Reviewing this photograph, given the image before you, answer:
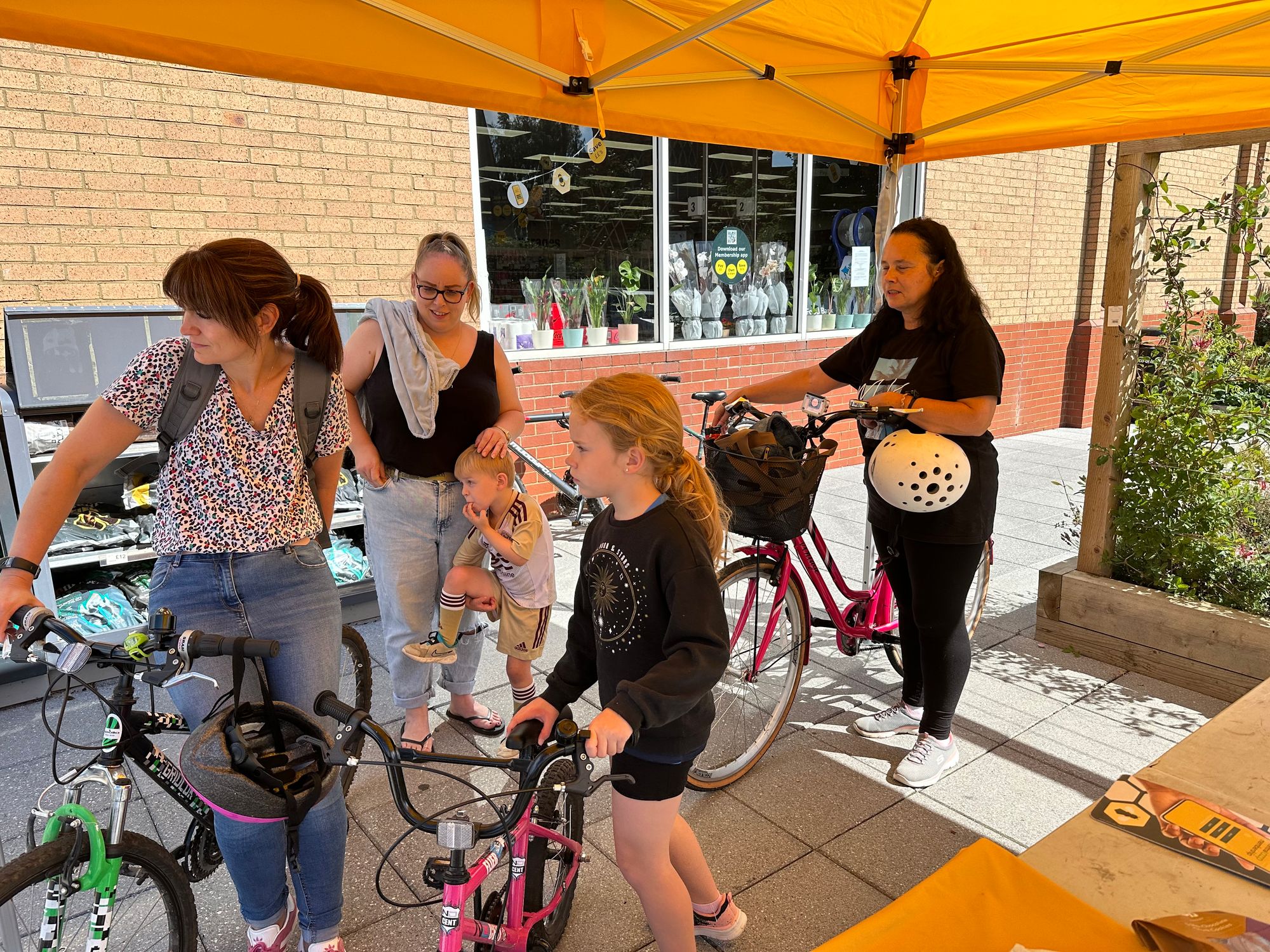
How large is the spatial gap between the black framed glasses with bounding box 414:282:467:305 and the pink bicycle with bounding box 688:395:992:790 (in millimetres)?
1065

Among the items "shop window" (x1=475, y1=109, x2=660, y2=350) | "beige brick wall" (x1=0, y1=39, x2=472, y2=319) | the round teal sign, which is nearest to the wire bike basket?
"beige brick wall" (x1=0, y1=39, x2=472, y2=319)

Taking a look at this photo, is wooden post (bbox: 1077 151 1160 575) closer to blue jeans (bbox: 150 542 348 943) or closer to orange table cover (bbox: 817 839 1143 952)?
orange table cover (bbox: 817 839 1143 952)

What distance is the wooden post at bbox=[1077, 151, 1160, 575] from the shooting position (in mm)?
3982

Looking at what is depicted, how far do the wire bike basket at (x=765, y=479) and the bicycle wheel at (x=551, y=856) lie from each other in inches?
41.0

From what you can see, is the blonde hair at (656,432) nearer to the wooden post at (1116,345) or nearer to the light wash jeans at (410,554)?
the light wash jeans at (410,554)

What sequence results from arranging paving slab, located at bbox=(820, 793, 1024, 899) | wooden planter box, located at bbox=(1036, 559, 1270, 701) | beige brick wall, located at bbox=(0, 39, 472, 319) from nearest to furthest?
paving slab, located at bbox=(820, 793, 1024, 899)
wooden planter box, located at bbox=(1036, 559, 1270, 701)
beige brick wall, located at bbox=(0, 39, 472, 319)

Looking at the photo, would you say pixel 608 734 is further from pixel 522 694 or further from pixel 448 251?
pixel 522 694

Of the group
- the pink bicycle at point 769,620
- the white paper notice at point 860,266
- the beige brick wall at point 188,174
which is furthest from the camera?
the white paper notice at point 860,266

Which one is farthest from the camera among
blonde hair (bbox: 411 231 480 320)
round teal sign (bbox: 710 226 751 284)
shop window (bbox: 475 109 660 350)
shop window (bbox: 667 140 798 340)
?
round teal sign (bbox: 710 226 751 284)

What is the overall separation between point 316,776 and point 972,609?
10.9 feet

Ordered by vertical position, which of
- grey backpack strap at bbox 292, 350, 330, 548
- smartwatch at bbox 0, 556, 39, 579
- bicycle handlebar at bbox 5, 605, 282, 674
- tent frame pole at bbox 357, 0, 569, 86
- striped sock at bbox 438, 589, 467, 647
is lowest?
striped sock at bbox 438, 589, 467, 647

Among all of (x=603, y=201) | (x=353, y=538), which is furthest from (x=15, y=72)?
(x=603, y=201)

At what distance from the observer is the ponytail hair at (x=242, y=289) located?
6.17 feet

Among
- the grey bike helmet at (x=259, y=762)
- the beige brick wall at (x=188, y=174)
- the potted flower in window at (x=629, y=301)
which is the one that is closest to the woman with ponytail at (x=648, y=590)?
the grey bike helmet at (x=259, y=762)
